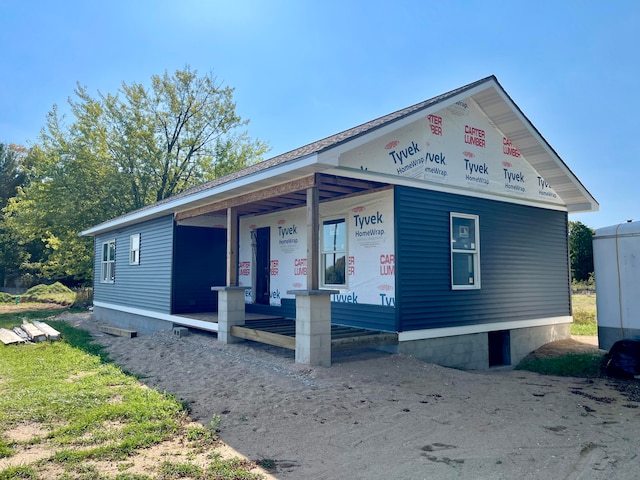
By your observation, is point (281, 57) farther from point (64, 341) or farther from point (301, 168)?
point (64, 341)

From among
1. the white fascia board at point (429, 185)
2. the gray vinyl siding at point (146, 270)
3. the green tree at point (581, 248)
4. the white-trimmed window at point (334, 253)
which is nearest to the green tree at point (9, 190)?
the gray vinyl siding at point (146, 270)

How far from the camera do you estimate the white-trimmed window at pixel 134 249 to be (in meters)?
13.9

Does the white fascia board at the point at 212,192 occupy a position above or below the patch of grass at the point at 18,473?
above

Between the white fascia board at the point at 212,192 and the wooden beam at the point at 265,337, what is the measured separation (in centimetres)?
260

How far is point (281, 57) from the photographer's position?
41.4ft

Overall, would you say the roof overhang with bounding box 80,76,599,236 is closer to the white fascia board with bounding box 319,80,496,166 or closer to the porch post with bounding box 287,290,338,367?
the white fascia board with bounding box 319,80,496,166

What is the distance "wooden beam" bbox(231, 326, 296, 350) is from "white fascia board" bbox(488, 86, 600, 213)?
6.29 m

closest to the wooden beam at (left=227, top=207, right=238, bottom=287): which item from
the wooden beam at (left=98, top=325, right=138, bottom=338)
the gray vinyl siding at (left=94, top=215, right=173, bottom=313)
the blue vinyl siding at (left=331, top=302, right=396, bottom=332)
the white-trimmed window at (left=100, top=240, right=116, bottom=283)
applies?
the blue vinyl siding at (left=331, top=302, right=396, bottom=332)

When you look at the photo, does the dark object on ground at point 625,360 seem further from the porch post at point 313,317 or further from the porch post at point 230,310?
the porch post at point 230,310

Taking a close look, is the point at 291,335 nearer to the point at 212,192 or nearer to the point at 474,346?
the point at 212,192

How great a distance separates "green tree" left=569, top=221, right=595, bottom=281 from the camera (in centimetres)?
2272

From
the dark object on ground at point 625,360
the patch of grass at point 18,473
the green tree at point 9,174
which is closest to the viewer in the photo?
the patch of grass at point 18,473

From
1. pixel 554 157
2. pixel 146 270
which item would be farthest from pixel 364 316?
pixel 146 270

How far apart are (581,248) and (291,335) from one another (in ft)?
66.0
